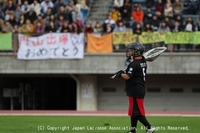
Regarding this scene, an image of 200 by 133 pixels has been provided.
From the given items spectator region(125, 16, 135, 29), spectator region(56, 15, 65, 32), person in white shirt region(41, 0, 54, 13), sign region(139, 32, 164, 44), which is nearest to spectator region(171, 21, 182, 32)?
sign region(139, 32, 164, 44)

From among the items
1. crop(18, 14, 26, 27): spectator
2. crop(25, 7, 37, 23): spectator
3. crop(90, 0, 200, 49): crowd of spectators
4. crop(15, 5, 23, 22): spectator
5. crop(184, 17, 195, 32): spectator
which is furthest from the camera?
crop(15, 5, 23, 22): spectator

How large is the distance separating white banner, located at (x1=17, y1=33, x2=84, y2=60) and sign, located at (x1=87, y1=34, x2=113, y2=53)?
364mm

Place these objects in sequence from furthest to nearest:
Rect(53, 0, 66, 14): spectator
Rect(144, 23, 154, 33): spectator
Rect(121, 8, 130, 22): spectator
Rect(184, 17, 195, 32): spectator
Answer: Rect(53, 0, 66, 14): spectator
Rect(121, 8, 130, 22): spectator
Rect(144, 23, 154, 33): spectator
Rect(184, 17, 195, 32): spectator

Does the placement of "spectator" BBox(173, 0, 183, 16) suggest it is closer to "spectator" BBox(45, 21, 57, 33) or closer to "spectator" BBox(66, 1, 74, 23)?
"spectator" BBox(66, 1, 74, 23)

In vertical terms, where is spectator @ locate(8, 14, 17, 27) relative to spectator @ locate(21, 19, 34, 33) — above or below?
above

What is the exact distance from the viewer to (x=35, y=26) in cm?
2661

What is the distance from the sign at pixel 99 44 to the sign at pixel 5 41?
11.7ft

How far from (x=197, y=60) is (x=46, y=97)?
1040cm

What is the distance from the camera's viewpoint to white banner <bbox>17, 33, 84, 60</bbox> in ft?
84.6

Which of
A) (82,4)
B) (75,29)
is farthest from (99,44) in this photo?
(82,4)

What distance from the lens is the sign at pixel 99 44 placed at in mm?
25500

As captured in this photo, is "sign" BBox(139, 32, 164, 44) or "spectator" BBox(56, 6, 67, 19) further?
"spectator" BBox(56, 6, 67, 19)

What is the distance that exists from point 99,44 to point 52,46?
7.02 feet

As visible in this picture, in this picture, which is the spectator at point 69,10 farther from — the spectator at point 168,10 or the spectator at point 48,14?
the spectator at point 168,10
